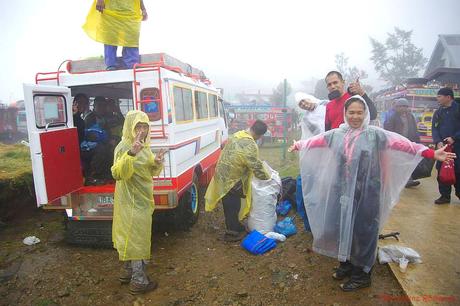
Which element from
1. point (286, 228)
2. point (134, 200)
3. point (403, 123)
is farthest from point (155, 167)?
point (403, 123)

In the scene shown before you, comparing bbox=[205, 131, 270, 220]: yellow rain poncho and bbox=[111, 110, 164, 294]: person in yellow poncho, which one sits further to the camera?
bbox=[205, 131, 270, 220]: yellow rain poncho

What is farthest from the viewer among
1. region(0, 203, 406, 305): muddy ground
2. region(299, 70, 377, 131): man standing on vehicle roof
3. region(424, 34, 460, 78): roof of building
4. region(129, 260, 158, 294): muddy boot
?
region(424, 34, 460, 78): roof of building

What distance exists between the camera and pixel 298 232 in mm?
4352

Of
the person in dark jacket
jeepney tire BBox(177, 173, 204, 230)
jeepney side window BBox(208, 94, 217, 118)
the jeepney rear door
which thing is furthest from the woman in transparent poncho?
jeepney side window BBox(208, 94, 217, 118)

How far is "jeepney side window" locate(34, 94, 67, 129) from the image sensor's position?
3.43 meters

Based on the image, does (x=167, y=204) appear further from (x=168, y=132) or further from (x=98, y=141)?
(x=98, y=141)

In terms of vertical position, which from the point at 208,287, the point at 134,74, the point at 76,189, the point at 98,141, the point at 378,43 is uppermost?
the point at 378,43

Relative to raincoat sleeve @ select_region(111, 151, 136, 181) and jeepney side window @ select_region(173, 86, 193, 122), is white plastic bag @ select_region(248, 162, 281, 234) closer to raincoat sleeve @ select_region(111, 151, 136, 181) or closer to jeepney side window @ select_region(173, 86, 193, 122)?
jeepney side window @ select_region(173, 86, 193, 122)

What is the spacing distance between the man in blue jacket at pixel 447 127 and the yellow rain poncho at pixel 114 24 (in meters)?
4.68

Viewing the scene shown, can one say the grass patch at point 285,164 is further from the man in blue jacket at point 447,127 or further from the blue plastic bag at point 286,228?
the blue plastic bag at point 286,228

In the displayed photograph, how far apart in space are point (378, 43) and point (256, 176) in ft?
121

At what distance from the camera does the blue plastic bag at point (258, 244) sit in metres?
3.88

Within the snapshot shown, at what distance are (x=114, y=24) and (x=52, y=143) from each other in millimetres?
1926

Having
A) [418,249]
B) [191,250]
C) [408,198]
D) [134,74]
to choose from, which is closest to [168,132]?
[134,74]
